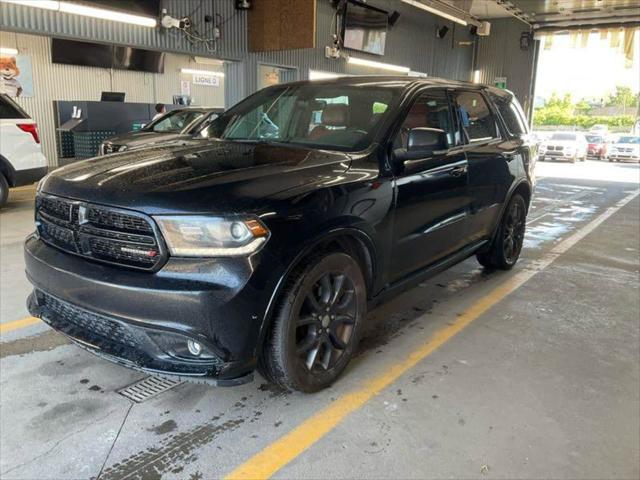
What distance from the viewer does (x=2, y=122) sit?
7344mm

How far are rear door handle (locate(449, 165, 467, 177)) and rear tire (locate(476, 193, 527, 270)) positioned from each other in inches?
47.8

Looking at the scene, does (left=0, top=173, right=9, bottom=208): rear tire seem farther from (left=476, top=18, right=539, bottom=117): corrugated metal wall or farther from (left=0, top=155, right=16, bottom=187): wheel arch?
(left=476, top=18, right=539, bottom=117): corrugated metal wall

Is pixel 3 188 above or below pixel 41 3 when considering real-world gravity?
below

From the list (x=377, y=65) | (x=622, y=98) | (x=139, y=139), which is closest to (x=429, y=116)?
(x=139, y=139)

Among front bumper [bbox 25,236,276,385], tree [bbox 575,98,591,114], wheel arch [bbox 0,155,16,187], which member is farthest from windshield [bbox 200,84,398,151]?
tree [bbox 575,98,591,114]

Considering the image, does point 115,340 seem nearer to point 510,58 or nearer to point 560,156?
point 510,58

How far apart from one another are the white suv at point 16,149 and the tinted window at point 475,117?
6477mm

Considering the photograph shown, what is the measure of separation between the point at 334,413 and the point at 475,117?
2.74 meters

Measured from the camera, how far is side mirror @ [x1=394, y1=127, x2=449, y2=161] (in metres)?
3.02

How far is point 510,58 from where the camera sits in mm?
19281

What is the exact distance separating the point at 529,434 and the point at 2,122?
25.4 feet

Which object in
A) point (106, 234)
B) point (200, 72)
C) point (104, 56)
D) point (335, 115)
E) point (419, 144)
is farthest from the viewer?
point (200, 72)

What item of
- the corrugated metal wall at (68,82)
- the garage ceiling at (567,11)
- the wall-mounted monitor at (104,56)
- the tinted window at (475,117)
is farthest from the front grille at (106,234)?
the garage ceiling at (567,11)

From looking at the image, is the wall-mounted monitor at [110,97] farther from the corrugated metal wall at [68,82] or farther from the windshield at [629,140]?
the windshield at [629,140]
